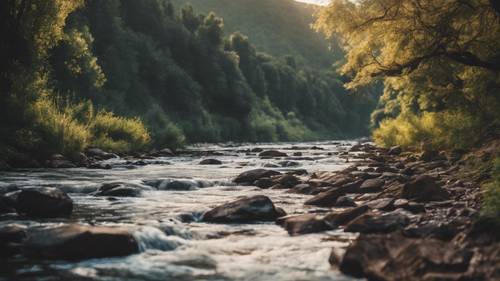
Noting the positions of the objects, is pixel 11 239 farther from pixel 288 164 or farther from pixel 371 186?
pixel 288 164

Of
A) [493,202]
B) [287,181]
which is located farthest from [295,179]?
[493,202]

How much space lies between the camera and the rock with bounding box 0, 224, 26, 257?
6945 mm

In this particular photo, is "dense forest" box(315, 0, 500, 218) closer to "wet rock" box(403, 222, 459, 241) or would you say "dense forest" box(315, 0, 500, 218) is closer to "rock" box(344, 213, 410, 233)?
"rock" box(344, 213, 410, 233)

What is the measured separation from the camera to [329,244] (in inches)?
300

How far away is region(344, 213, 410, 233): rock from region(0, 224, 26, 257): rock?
4785 millimetres

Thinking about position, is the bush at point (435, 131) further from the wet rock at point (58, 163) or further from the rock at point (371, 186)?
the wet rock at point (58, 163)

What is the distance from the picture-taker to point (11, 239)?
7.27 metres

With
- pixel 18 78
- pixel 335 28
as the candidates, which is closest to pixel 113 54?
pixel 18 78

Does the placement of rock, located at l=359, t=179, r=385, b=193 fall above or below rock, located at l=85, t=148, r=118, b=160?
below

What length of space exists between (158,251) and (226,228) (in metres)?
1.84

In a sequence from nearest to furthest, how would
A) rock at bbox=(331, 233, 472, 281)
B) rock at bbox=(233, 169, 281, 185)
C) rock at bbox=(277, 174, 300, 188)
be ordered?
rock at bbox=(331, 233, 472, 281) → rock at bbox=(277, 174, 300, 188) → rock at bbox=(233, 169, 281, 185)

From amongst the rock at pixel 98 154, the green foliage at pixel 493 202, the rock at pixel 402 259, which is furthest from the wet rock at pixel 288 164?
the rock at pixel 402 259

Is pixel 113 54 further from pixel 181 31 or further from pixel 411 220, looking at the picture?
pixel 411 220

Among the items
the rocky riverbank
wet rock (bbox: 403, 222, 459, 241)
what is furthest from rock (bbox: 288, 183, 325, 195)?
wet rock (bbox: 403, 222, 459, 241)
